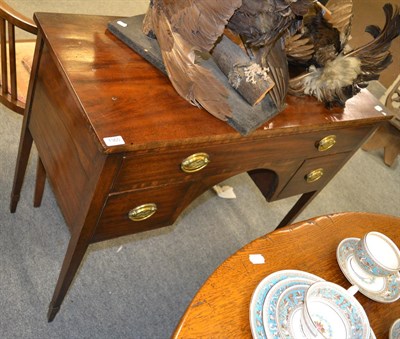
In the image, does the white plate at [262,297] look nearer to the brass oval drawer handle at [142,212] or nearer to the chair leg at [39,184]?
the brass oval drawer handle at [142,212]

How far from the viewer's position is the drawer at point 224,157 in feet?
3.02

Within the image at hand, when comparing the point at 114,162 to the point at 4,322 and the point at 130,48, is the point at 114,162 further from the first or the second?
the point at 4,322

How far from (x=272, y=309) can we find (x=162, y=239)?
3.58 ft

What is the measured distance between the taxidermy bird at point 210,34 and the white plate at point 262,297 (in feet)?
1.30

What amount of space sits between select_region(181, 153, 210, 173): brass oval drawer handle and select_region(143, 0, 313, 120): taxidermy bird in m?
0.11

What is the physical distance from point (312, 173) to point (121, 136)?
2.99 ft

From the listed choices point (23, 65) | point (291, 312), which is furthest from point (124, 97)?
point (23, 65)

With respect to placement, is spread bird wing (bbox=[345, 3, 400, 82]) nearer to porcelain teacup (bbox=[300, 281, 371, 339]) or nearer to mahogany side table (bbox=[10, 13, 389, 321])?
mahogany side table (bbox=[10, 13, 389, 321])

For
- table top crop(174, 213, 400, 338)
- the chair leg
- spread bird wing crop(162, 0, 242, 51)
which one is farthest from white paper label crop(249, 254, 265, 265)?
the chair leg

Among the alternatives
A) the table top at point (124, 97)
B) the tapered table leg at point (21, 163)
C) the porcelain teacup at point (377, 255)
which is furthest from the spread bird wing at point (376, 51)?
the tapered table leg at point (21, 163)

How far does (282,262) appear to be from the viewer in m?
0.95

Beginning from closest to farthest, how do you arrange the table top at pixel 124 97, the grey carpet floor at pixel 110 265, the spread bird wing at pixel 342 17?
the table top at pixel 124 97
the spread bird wing at pixel 342 17
the grey carpet floor at pixel 110 265

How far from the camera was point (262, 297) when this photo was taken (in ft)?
2.68

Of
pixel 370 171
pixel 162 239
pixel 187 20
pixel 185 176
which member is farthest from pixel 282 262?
pixel 370 171
